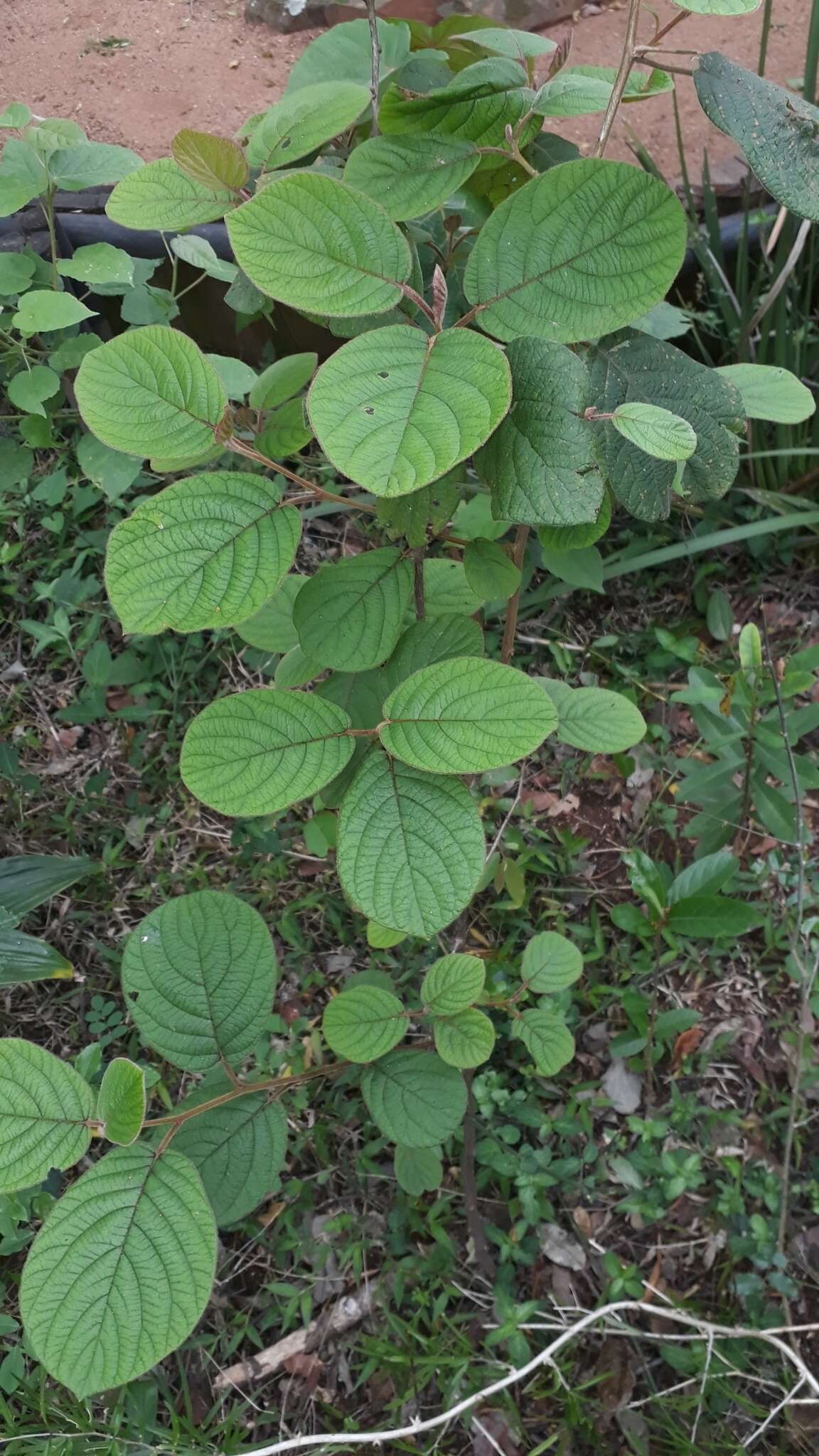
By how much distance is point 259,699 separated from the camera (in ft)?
2.55

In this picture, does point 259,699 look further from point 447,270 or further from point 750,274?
point 750,274

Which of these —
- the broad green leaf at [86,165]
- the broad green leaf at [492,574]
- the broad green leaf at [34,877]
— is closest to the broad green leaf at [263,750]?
the broad green leaf at [492,574]

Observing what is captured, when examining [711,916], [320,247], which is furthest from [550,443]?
[711,916]

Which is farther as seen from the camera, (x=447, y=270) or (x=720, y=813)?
(x=720, y=813)

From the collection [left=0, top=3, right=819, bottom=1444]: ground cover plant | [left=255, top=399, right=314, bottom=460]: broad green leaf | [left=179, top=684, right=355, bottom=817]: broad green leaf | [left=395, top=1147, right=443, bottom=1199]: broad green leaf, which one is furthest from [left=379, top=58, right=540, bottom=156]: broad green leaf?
[left=395, top=1147, right=443, bottom=1199]: broad green leaf

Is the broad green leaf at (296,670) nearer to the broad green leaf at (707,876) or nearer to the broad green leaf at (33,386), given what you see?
the broad green leaf at (707,876)

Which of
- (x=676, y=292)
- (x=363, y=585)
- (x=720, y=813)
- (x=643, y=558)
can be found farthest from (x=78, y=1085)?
(x=676, y=292)

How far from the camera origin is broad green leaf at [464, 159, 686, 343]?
646 millimetres

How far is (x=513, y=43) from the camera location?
0.82m

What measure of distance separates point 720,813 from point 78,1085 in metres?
1.22

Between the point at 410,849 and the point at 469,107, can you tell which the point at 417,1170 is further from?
the point at 469,107

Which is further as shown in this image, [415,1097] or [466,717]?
[415,1097]

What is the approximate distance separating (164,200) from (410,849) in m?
0.56

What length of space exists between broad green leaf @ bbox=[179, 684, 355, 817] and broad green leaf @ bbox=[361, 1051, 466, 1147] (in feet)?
1.48
